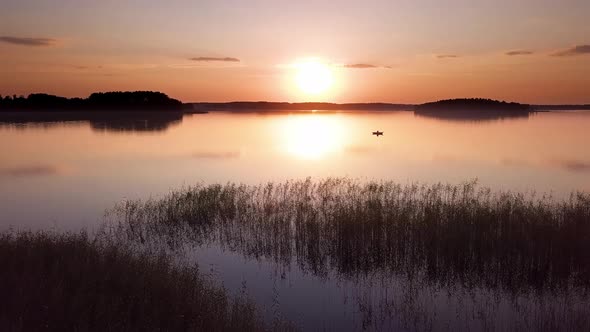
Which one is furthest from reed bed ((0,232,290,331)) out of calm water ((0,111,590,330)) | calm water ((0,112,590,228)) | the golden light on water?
the golden light on water

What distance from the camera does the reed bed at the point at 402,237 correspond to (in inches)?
→ 532

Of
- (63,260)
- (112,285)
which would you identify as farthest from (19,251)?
(112,285)

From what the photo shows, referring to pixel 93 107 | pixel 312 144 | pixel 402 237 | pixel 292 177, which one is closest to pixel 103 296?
pixel 402 237

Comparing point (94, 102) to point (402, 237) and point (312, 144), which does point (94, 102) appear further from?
point (402, 237)

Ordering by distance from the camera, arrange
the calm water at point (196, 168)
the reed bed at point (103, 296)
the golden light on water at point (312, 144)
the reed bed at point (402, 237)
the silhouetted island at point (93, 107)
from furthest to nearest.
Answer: the silhouetted island at point (93, 107)
the golden light on water at point (312, 144)
the calm water at point (196, 168)
the reed bed at point (402, 237)
the reed bed at point (103, 296)

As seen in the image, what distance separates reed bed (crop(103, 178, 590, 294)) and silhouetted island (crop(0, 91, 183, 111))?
157467mm

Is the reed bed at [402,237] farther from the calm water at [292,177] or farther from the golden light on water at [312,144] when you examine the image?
the golden light on water at [312,144]

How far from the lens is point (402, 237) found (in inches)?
617

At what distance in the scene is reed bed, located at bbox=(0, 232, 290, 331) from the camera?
27.9 ft

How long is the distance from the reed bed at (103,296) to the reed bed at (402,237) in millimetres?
4549

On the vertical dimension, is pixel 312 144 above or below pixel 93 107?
below

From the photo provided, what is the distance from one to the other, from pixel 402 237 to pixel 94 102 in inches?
7006

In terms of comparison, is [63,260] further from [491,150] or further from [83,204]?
[491,150]

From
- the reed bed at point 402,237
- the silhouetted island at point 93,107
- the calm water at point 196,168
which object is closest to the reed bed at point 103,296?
the reed bed at point 402,237
